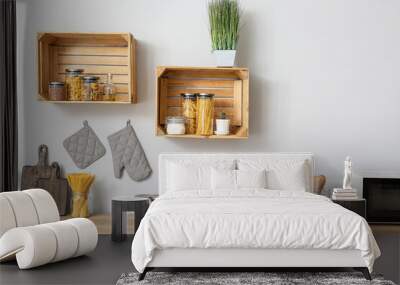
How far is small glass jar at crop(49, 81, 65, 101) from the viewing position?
589 cm

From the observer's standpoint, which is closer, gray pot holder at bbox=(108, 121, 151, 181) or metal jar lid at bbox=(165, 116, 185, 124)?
metal jar lid at bbox=(165, 116, 185, 124)

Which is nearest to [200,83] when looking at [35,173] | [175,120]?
[175,120]

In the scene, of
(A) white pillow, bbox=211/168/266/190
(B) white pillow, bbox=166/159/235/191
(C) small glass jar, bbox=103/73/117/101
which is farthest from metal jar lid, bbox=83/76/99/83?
(A) white pillow, bbox=211/168/266/190

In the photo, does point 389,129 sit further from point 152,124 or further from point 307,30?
point 152,124

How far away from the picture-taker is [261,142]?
20.2 ft

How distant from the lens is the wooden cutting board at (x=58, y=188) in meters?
6.09

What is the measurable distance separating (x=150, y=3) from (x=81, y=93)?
44.1 inches

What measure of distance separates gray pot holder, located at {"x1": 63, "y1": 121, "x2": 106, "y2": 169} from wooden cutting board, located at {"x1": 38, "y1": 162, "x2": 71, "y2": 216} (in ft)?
0.78

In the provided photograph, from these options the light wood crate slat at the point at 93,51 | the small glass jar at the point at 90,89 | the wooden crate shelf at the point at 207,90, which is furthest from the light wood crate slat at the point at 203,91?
the small glass jar at the point at 90,89

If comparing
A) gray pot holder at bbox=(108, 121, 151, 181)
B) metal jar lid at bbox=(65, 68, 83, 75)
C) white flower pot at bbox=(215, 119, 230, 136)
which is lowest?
gray pot holder at bbox=(108, 121, 151, 181)

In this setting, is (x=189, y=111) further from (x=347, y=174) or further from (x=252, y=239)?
(x=252, y=239)

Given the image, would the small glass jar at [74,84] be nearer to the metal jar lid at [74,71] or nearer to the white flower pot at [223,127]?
the metal jar lid at [74,71]

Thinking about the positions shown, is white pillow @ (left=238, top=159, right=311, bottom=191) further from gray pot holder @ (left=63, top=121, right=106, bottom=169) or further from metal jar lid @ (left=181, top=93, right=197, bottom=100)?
gray pot holder @ (left=63, top=121, right=106, bottom=169)

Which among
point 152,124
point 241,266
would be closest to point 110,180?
point 152,124
